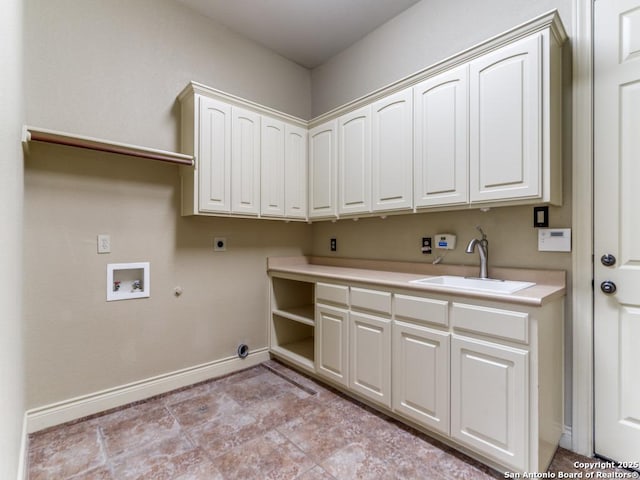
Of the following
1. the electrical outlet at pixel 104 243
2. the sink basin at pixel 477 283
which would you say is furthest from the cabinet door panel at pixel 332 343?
the electrical outlet at pixel 104 243

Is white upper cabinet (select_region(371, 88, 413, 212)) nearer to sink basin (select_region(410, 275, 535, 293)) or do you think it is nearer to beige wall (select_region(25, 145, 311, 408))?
sink basin (select_region(410, 275, 535, 293))

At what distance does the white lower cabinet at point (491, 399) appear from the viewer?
146 centimetres

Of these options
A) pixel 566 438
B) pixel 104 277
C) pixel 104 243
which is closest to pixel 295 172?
pixel 104 243

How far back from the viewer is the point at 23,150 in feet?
5.77

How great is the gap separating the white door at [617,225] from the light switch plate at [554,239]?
12 centimetres

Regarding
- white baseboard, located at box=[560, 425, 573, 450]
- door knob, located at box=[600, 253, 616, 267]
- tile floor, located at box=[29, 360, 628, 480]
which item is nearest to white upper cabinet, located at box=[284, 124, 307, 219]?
tile floor, located at box=[29, 360, 628, 480]

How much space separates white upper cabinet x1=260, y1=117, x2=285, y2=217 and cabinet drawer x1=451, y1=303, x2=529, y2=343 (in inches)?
65.3

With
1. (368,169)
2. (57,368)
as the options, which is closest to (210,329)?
(57,368)

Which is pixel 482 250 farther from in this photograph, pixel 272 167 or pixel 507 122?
pixel 272 167

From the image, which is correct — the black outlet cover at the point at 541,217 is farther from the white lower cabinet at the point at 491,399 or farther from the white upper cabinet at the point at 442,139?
the white lower cabinet at the point at 491,399

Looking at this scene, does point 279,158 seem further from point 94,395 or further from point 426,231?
point 94,395

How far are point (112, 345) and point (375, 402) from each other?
5.96 feet

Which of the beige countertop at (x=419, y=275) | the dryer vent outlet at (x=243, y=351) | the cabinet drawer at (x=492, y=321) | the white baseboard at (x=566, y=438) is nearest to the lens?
the cabinet drawer at (x=492, y=321)

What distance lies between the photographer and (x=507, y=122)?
175 centimetres
